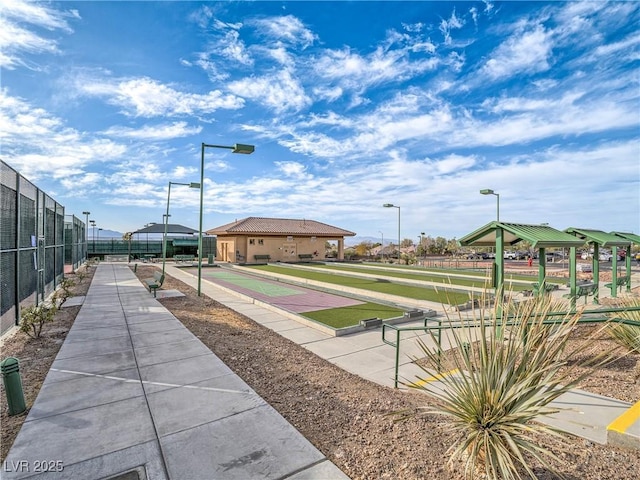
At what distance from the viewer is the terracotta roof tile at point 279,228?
35062 millimetres

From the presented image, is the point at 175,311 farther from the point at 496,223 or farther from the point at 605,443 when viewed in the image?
the point at 605,443

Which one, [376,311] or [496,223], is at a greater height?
[496,223]

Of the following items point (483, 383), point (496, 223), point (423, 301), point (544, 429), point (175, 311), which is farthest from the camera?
point (423, 301)

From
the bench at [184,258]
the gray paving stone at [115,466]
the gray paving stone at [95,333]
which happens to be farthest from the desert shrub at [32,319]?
the bench at [184,258]

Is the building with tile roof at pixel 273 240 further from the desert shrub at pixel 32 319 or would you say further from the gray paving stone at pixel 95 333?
the desert shrub at pixel 32 319

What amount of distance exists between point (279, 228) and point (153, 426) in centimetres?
3384

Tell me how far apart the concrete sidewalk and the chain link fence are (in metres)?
2.87

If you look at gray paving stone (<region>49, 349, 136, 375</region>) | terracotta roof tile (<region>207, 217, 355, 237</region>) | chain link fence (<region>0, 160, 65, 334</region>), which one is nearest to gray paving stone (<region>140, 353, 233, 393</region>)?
gray paving stone (<region>49, 349, 136, 375</region>)

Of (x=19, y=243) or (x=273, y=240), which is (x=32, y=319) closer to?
(x=19, y=243)

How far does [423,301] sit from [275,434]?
920cm

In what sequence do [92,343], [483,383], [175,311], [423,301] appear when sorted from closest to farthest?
[483,383] → [92,343] → [175,311] → [423,301]

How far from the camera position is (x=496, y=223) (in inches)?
301

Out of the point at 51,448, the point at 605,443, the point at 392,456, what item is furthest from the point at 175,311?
the point at 605,443

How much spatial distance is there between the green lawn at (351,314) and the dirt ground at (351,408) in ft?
6.48
